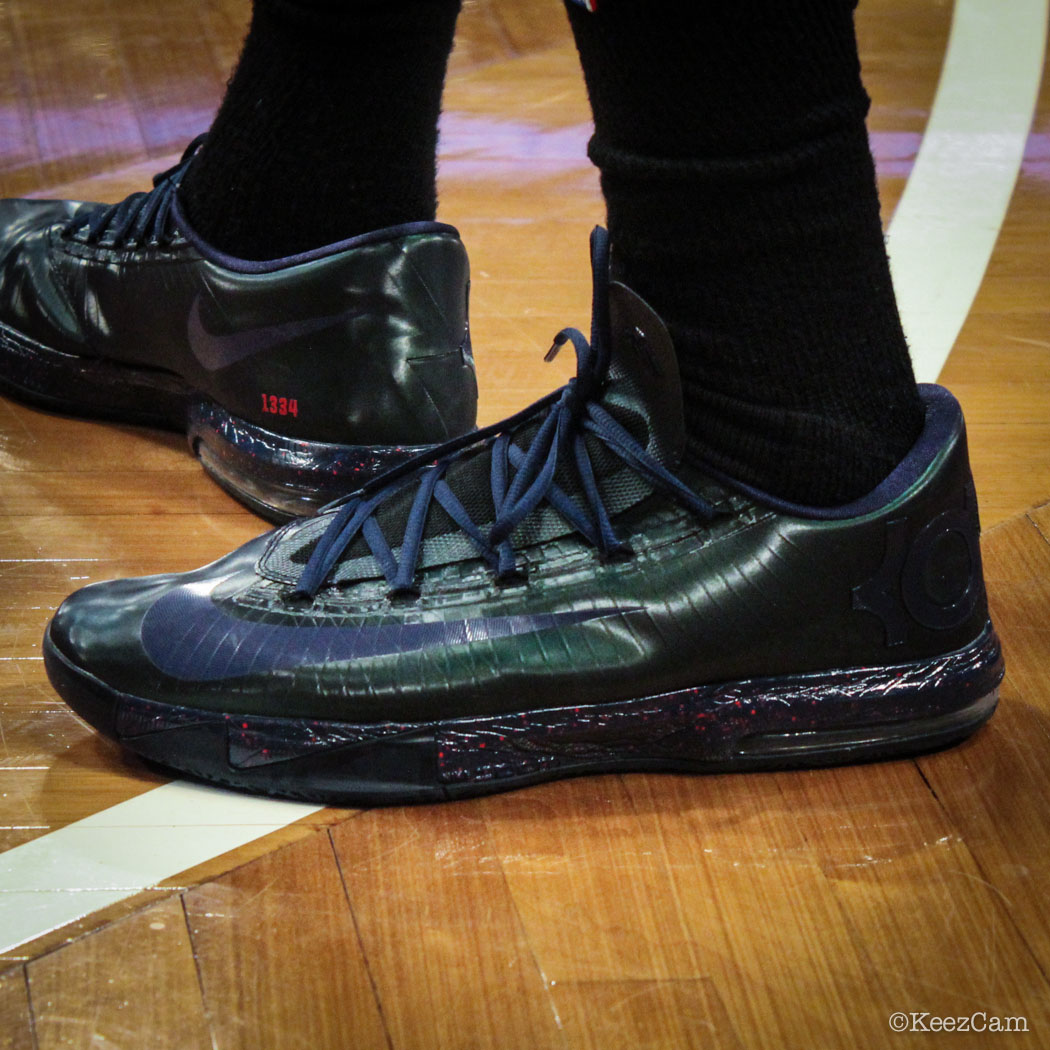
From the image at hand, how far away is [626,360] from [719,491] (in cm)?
10

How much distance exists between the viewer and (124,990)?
2.03 ft

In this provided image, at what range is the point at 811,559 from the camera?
708 mm

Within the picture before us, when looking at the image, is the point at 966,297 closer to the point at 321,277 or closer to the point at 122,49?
the point at 321,277

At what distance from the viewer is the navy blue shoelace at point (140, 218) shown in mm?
1098

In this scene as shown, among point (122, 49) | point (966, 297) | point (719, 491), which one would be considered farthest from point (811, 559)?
point (122, 49)

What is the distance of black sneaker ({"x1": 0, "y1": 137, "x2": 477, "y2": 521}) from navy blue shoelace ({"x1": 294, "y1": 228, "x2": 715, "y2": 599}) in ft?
0.70

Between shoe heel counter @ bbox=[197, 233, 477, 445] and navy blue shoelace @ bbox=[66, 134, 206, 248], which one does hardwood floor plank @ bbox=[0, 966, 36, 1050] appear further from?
navy blue shoelace @ bbox=[66, 134, 206, 248]

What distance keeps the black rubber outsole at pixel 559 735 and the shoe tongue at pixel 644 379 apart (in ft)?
0.51

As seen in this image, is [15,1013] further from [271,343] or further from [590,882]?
[271,343]

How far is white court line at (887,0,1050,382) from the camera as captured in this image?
143 centimetres

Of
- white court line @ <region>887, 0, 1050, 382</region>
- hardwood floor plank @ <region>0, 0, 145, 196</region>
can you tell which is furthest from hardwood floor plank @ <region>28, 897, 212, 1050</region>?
hardwood floor plank @ <region>0, 0, 145, 196</region>

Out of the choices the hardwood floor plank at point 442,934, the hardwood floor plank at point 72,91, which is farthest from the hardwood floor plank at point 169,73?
the hardwood floor plank at point 442,934

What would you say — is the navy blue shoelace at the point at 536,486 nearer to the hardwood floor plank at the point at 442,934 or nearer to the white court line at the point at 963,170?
the hardwood floor plank at the point at 442,934

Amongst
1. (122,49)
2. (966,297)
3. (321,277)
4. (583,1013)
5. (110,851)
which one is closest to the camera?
(583,1013)
